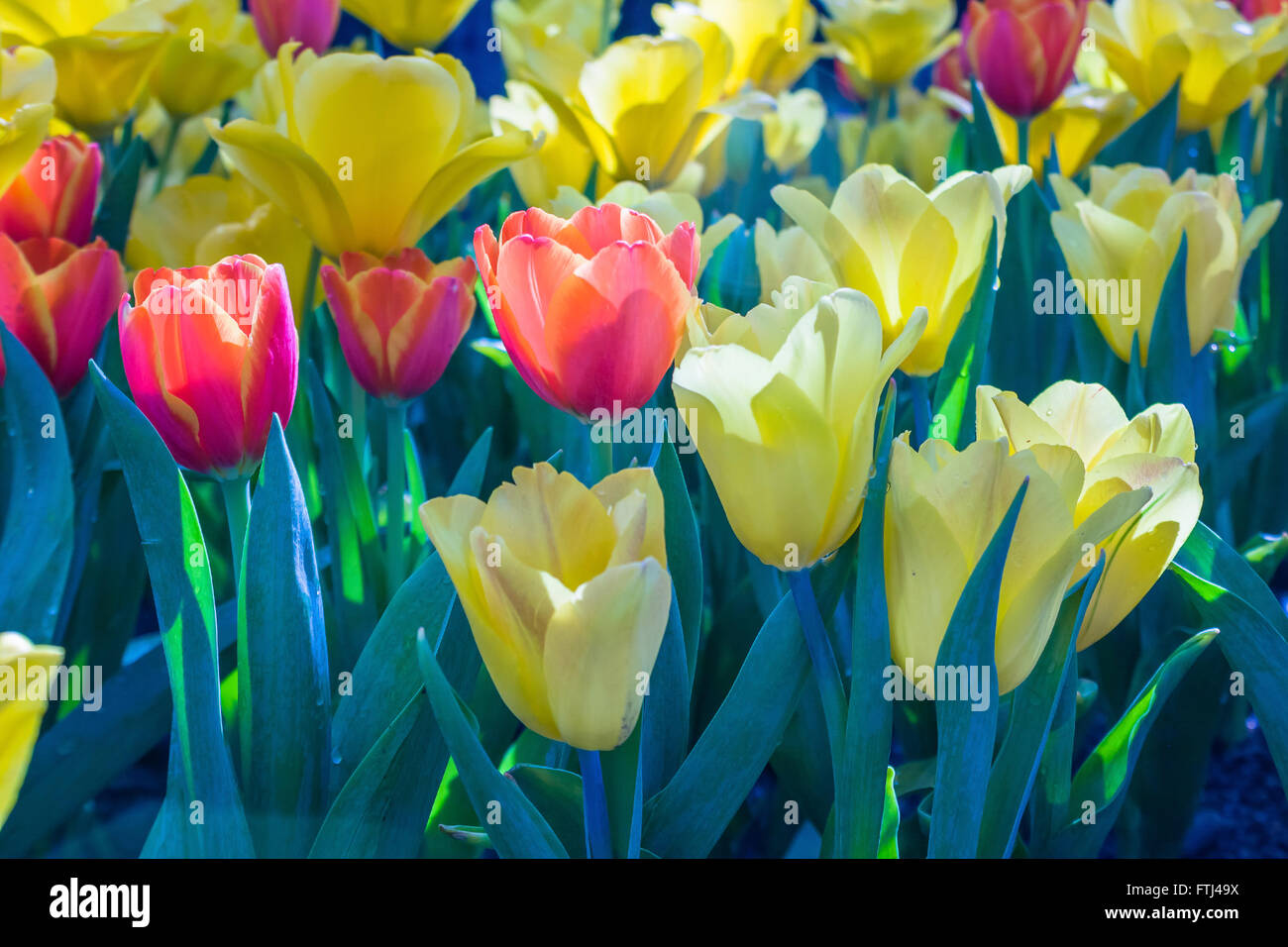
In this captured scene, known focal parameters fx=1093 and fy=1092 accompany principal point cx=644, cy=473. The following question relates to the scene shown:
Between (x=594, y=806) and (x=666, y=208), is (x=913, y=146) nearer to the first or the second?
(x=666, y=208)

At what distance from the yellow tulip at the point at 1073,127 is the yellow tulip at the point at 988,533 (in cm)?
89

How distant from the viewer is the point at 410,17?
1.17m

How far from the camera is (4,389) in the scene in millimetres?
706

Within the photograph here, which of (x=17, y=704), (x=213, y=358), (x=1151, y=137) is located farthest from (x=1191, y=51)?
(x=17, y=704)

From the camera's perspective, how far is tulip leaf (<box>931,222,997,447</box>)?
30.7 inches

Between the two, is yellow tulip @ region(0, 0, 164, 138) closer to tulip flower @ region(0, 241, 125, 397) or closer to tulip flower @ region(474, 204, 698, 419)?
tulip flower @ region(0, 241, 125, 397)

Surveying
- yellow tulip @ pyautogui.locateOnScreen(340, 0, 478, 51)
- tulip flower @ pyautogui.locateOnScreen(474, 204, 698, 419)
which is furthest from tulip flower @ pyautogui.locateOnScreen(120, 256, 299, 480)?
yellow tulip @ pyautogui.locateOnScreen(340, 0, 478, 51)

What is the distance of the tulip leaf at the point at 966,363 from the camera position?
0.78 meters

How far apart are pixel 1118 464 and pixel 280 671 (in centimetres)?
42

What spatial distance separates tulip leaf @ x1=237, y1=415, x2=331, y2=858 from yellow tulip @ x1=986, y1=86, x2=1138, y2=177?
966 millimetres

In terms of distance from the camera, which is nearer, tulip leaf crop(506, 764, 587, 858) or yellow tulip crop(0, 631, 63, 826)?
yellow tulip crop(0, 631, 63, 826)

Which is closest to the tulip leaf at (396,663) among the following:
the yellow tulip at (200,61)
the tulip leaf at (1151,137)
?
the yellow tulip at (200,61)

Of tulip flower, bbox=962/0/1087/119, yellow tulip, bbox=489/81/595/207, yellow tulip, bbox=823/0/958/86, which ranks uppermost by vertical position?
yellow tulip, bbox=823/0/958/86
